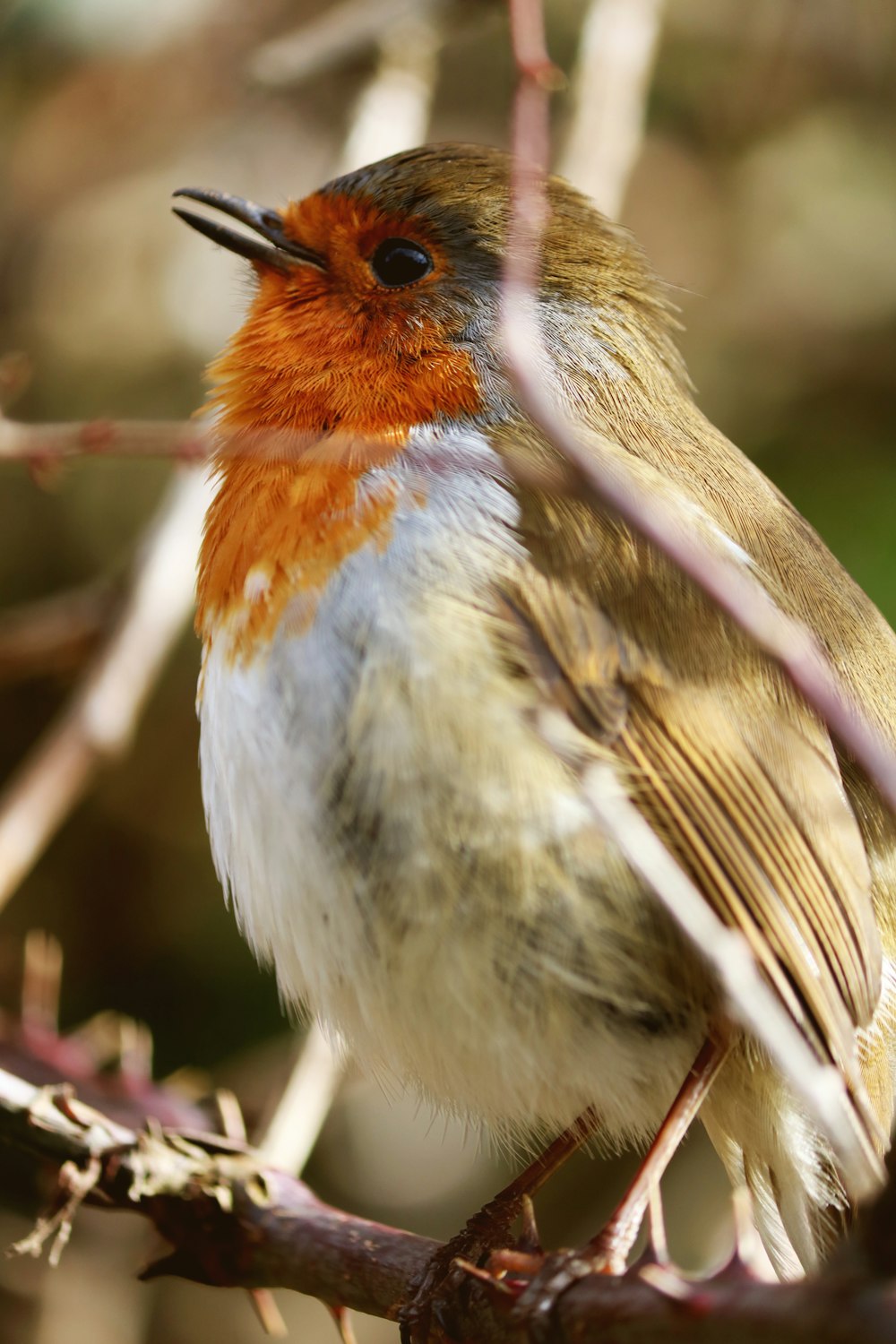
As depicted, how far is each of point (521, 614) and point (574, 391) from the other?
0.52 meters

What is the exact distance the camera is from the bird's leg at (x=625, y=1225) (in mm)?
1672

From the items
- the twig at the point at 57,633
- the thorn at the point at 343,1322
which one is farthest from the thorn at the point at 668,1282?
the twig at the point at 57,633

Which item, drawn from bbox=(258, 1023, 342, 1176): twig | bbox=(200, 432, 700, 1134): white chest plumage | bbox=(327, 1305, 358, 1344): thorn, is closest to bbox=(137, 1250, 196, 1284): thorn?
bbox=(327, 1305, 358, 1344): thorn

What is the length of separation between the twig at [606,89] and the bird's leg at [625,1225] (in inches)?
85.0

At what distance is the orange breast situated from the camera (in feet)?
6.73

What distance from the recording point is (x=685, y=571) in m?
1.11

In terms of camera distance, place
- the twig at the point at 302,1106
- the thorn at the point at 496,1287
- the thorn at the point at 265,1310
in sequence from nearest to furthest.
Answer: the thorn at the point at 496,1287 < the thorn at the point at 265,1310 < the twig at the point at 302,1106

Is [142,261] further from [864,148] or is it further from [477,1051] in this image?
[477,1051]

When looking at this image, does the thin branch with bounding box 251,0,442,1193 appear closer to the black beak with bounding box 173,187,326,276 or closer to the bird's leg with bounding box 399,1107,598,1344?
the black beak with bounding box 173,187,326,276

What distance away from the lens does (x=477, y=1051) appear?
202 cm

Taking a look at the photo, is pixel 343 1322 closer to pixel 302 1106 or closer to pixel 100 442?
pixel 302 1106

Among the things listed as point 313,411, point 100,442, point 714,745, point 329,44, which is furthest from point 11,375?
point 329,44

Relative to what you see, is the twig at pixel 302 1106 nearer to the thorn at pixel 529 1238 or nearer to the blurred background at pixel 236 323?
the blurred background at pixel 236 323

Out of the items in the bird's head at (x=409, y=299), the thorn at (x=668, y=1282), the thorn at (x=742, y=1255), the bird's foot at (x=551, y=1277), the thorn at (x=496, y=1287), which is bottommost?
the thorn at (x=496, y=1287)
